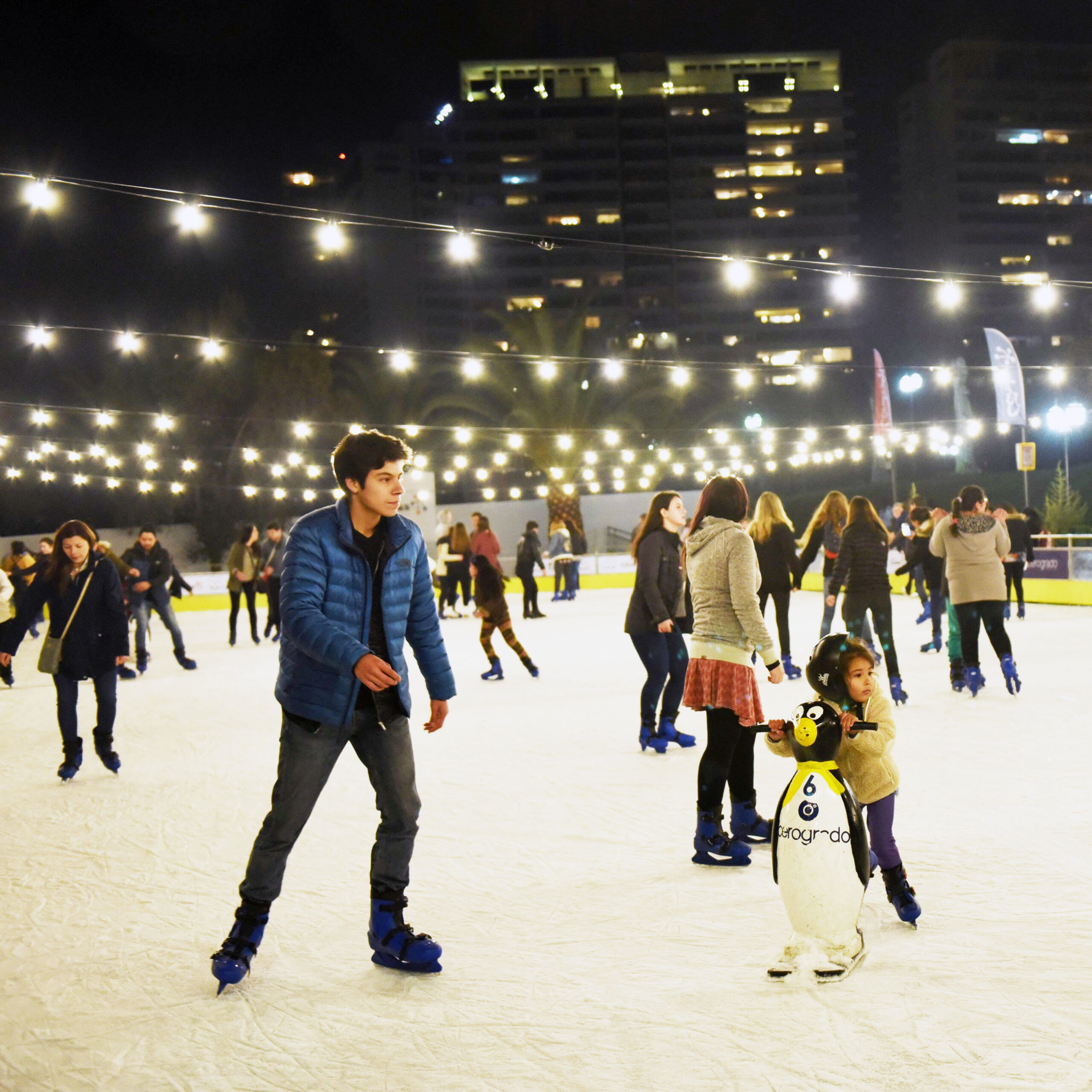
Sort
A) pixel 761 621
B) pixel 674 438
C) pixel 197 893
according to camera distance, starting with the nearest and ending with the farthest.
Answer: pixel 197 893, pixel 761 621, pixel 674 438

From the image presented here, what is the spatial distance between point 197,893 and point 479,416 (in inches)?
1293

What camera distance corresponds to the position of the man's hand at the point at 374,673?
9.32ft

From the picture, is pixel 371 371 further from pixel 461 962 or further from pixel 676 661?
pixel 461 962

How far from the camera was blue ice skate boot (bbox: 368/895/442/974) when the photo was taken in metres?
3.09

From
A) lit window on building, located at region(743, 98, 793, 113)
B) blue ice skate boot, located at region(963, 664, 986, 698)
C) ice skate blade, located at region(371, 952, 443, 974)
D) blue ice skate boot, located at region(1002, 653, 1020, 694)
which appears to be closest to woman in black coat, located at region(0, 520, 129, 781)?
ice skate blade, located at region(371, 952, 443, 974)

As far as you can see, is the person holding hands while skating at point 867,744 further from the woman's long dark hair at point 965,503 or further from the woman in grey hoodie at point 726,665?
the woman's long dark hair at point 965,503

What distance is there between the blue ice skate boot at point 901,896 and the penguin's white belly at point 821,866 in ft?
1.25

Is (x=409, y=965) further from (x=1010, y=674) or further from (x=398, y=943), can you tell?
(x=1010, y=674)

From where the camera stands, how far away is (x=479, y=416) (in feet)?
119

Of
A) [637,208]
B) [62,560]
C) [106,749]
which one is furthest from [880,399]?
[637,208]

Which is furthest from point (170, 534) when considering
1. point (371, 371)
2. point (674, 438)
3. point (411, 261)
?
point (411, 261)

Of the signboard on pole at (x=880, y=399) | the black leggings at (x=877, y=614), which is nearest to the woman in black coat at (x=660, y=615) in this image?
the black leggings at (x=877, y=614)

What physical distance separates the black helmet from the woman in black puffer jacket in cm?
466

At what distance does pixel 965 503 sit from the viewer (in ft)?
25.3
